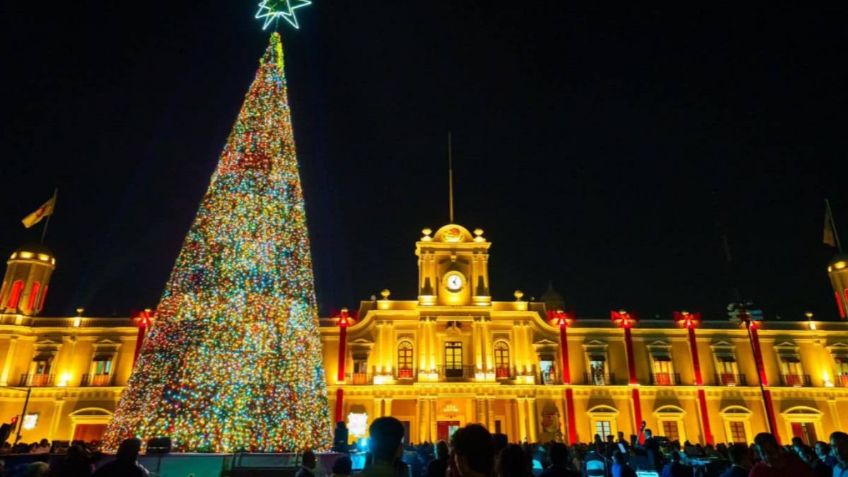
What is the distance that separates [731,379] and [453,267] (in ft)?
54.8

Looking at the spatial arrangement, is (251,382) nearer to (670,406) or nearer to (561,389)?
(561,389)

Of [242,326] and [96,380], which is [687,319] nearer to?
[242,326]

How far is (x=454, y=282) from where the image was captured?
3005cm

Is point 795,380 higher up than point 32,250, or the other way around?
point 32,250

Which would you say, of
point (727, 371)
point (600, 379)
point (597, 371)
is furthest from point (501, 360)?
point (727, 371)

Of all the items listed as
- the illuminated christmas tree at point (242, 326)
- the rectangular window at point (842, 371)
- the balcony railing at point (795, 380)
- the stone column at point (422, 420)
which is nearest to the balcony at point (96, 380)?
the stone column at point (422, 420)

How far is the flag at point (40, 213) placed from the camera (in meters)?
28.1

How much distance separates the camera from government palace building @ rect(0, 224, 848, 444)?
27484mm

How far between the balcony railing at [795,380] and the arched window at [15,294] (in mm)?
42884

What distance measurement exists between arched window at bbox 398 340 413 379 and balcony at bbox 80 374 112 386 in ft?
51.1

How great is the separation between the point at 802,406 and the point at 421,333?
69.3ft

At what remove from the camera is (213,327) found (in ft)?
37.8

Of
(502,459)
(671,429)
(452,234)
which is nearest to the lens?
(502,459)

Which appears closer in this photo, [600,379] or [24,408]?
[24,408]
